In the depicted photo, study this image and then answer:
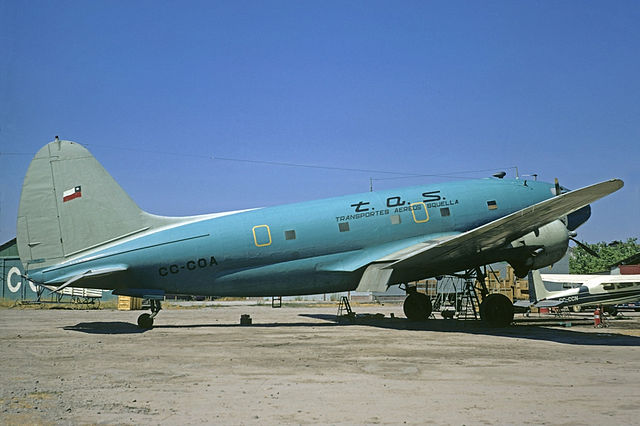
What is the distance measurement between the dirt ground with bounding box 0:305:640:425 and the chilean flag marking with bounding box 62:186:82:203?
494 centimetres

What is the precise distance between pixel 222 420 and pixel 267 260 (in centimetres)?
1297

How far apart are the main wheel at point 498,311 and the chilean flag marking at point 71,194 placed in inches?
621

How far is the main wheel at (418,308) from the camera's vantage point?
78.8ft

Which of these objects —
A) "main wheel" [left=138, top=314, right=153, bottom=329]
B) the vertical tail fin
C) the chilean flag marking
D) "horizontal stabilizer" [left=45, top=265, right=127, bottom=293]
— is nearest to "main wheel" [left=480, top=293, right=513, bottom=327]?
"main wheel" [left=138, top=314, right=153, bottom=329]

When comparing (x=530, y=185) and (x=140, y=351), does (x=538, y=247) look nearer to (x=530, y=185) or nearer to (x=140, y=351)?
(x=530, y=185)

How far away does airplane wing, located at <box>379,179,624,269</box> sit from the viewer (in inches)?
617

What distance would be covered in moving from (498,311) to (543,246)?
3.02m

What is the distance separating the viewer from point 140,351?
44.0 ft

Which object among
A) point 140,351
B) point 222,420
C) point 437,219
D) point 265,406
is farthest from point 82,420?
point 437,219

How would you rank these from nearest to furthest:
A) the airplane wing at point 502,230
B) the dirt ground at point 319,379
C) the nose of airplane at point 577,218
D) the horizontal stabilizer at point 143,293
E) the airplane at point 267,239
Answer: the dirt ground at point 319,379 < the airplane wing at point 502,230 < the airplane at point 267,239 < the horizontal stabilizer at point 143,293 < the nose of airplane at point 577,218

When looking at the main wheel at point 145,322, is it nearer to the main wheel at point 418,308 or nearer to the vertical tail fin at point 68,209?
the vertical tail fin at point 68,209

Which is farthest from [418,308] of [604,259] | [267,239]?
[604,259]

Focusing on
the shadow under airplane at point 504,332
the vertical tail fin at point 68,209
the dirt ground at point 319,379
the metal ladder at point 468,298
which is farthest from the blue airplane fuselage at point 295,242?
the metal ladder at point 468,298

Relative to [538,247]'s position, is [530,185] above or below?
above
